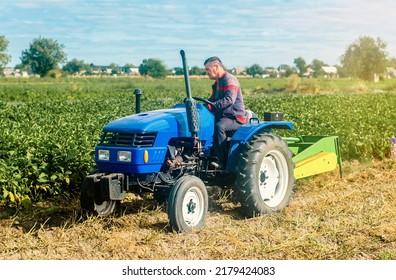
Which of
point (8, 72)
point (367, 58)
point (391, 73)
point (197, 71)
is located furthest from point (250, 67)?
point (8, 72)

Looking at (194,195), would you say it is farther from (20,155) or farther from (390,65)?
(390,65)

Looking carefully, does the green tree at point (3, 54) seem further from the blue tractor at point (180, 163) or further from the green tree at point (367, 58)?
the blue tractor at point (180, 163)

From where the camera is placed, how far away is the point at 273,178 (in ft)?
23.3

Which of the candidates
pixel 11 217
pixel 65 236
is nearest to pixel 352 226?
pixel 65 236

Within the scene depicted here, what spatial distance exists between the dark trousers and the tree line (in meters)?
0.59

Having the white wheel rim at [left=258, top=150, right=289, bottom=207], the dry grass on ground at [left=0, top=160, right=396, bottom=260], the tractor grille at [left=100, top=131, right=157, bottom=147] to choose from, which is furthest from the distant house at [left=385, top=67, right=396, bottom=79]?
the tractor grille at [left=100, top=131, right=157, bottom=147]

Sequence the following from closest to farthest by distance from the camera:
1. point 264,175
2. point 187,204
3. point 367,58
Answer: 1. point 187,204
2. point 264,175
3. point 367,58

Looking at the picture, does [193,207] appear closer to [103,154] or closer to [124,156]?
[124,156]

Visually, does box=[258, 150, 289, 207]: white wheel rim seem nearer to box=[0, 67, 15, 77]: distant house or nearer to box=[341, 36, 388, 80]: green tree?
→ box=[341, 36, 388, 80]: green tree

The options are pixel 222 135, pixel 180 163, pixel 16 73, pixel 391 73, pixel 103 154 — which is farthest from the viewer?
pixel 16 73

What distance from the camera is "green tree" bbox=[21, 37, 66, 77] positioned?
64.7m

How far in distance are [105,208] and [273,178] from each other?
6.34ft

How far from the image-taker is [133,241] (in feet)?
18.9

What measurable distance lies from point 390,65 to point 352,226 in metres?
44.3
